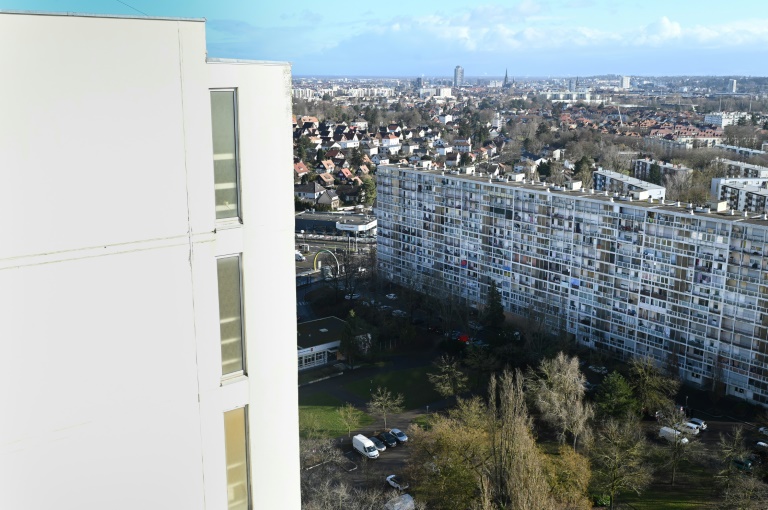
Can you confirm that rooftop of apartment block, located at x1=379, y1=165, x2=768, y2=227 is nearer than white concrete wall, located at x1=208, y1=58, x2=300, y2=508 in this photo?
No

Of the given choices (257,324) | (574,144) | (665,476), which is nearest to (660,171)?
(574,144)

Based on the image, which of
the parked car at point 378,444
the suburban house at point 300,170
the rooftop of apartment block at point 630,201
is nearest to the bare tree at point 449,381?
the parked car at point 378,444

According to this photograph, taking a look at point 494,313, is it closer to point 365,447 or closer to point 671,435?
point 671,435

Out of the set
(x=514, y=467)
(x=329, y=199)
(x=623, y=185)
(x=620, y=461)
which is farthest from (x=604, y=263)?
(x=329, y=199)

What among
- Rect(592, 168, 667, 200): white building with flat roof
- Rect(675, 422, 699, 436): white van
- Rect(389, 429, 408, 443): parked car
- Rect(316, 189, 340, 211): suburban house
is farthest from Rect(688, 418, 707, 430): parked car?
Rect(316, 189, 340, 211): suburban house

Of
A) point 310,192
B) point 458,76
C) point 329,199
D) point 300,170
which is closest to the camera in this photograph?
point 329,199

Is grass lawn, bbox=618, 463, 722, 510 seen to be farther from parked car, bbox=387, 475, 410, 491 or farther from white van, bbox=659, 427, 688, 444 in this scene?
parked car, bbox=387, 475, 410, 491

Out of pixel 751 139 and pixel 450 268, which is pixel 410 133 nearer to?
pixel 751 139
